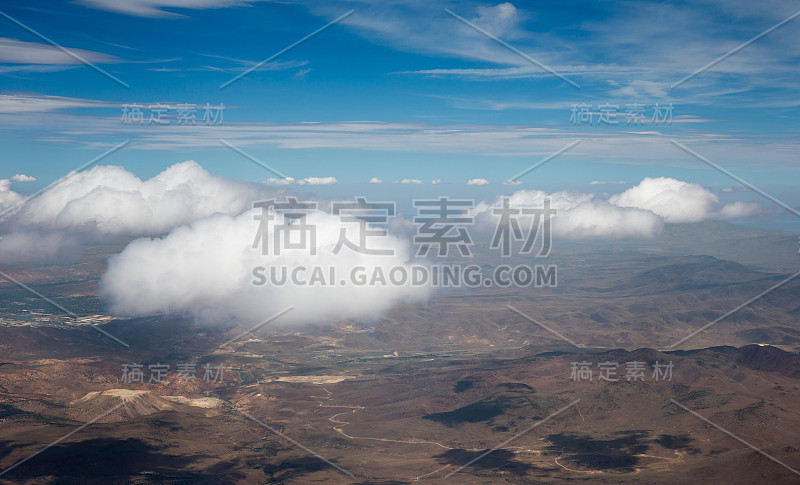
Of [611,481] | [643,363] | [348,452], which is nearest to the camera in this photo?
[611,481]

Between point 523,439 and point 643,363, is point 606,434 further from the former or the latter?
point 643,363

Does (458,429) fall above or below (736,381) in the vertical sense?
below

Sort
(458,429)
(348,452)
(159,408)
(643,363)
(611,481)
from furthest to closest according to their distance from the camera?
(643,363) < (159,408) < (458,429) < (348,452) < (611,481)

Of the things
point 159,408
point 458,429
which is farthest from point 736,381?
point 159,408

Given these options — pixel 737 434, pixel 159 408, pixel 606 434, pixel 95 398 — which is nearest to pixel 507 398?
pixel 606 434

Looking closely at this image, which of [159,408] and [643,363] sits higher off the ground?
[643,363]

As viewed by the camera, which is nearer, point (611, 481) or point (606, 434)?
point (611, 481)

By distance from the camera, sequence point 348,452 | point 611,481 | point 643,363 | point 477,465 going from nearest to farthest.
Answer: point 611,481
point 477,465
point 348,452
point 643,363

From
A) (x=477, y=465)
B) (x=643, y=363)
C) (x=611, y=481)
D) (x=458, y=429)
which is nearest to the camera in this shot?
(x=611, y=481)

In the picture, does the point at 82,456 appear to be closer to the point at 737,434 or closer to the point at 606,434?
the point at 606,434
